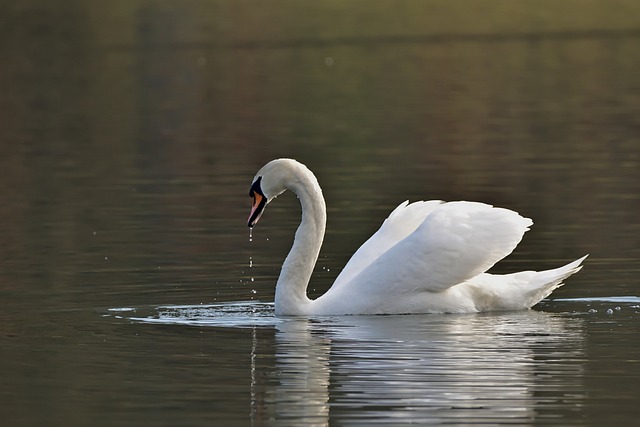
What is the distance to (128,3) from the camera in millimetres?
67688

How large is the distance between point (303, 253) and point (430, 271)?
47.3 inches

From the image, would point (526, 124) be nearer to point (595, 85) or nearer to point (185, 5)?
point (595, 85)

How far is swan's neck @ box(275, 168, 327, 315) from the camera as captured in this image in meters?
13.4

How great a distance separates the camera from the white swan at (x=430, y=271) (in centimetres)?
1299

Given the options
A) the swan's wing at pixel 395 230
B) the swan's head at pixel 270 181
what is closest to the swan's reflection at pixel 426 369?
the swan's wing at pixel 395 230

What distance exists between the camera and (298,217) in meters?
19.2

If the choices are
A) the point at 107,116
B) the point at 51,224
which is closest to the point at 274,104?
the point at 107,116

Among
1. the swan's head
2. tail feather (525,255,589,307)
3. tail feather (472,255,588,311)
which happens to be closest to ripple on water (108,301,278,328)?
the swan's head

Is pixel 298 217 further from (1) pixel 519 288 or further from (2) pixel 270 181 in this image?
(1) pixel 519 288

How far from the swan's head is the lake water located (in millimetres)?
Answer: 835


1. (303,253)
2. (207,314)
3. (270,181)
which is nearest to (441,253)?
(303,253)

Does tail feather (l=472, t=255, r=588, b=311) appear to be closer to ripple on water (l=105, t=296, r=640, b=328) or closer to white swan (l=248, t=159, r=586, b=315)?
white swan (l=248, t=159, r=586, b=315)

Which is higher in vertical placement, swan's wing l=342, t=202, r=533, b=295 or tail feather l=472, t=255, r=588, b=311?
swan's wing l=342, t=202, r=533, b=295

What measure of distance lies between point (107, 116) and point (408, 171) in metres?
12.1
